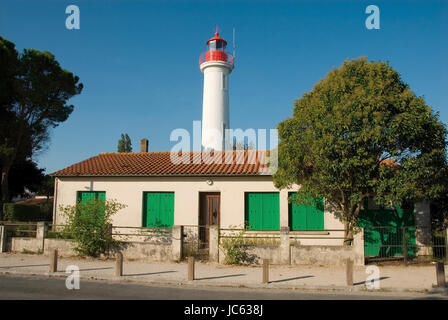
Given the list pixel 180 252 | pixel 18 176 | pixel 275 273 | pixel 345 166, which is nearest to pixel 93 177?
pixel 180 252

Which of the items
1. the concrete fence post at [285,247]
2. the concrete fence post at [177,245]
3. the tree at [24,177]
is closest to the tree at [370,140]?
the concrete fence post at [285,247]

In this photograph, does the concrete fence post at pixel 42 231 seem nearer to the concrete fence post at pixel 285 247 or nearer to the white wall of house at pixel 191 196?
the white wall of house at pixel 191 196

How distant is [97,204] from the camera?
12.3 metres

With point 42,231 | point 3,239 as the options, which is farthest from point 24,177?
point 42,231

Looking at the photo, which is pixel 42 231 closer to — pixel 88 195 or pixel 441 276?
pixel 88 195

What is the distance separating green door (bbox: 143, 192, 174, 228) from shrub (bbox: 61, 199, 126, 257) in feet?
8.05

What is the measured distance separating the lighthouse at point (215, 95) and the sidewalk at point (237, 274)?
12386 mm

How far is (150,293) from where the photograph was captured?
7.81 meters

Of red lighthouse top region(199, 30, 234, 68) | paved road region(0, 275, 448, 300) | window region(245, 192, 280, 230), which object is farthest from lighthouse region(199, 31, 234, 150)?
paved road region(0, 275, 448, 300)

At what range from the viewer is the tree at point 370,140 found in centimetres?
987

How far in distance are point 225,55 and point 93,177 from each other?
513 inches

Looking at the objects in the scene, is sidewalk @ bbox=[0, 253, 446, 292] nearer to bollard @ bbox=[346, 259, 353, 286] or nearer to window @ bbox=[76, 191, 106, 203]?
bollard @ bbox=[346, 259, 353, 286]
